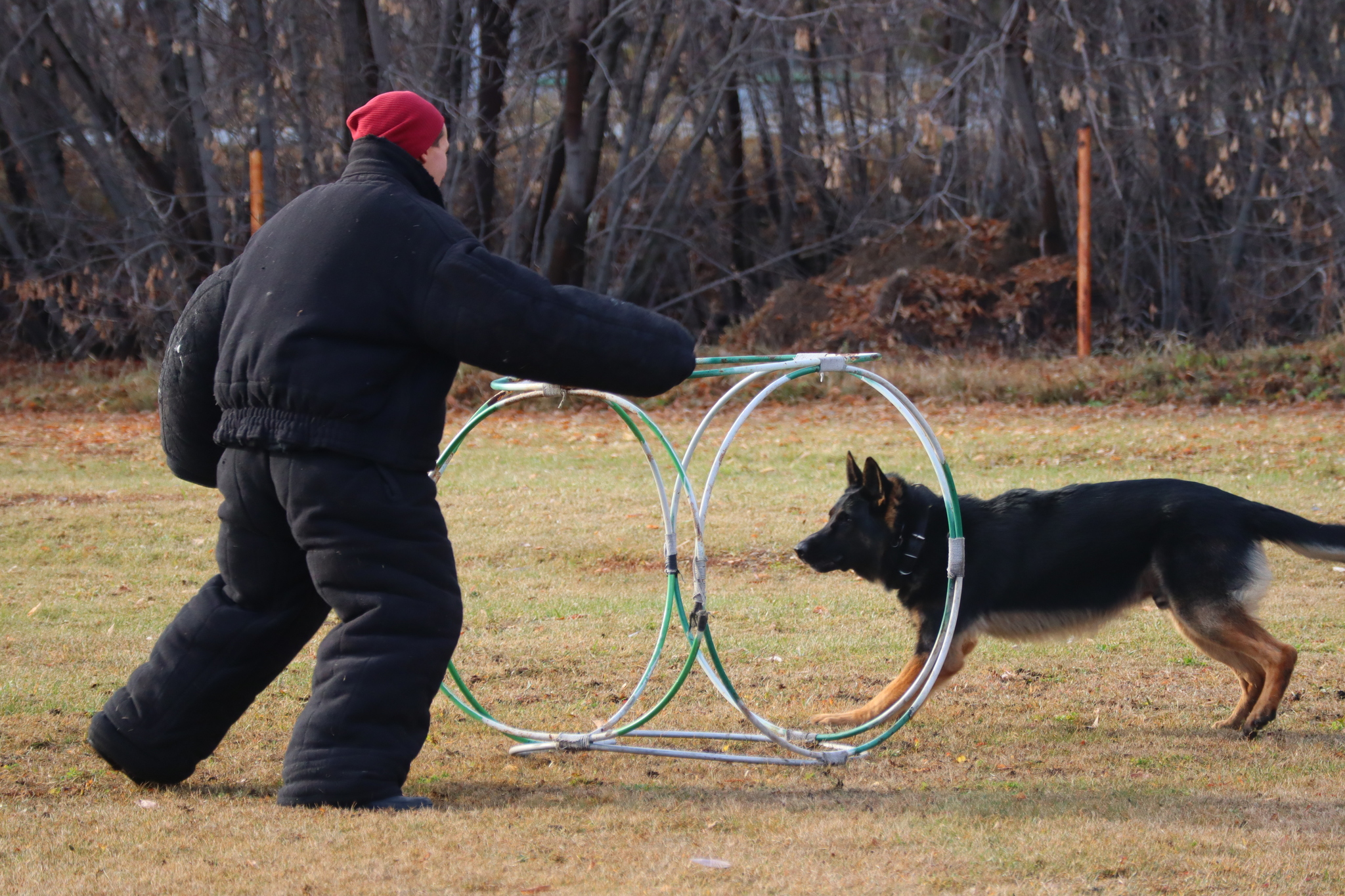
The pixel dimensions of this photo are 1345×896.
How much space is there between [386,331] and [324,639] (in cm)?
93

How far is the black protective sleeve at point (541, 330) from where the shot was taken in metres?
3.67

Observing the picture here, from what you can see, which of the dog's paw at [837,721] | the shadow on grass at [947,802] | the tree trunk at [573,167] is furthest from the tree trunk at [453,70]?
the shadow on grass at [947,802]

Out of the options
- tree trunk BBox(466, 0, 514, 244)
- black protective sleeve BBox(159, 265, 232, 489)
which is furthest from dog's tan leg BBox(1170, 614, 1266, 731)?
tree trunk BBox(466, 0, 514, 244)

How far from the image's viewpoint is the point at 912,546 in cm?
509

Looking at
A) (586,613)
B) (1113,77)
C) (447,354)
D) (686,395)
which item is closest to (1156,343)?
(1113,77)

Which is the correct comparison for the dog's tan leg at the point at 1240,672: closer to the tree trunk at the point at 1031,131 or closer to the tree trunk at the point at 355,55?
the tree trunk at the point at 1031,131

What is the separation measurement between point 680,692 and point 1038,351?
1390 centimetres

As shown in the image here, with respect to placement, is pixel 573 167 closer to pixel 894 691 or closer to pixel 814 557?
pixel 814 557

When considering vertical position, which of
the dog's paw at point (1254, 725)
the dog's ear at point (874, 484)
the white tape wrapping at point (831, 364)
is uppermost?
the white tape wrapping at point (831, 364)

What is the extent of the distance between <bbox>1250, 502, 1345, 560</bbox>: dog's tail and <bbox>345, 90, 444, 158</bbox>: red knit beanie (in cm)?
321

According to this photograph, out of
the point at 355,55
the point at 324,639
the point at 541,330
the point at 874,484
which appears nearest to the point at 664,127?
the point at 355,55

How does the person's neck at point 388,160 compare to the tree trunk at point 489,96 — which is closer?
the person's neck at point 388,160

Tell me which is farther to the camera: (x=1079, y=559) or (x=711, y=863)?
(x=1079, y=559)

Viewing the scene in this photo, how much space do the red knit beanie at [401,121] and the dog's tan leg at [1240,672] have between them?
10.7 ft
